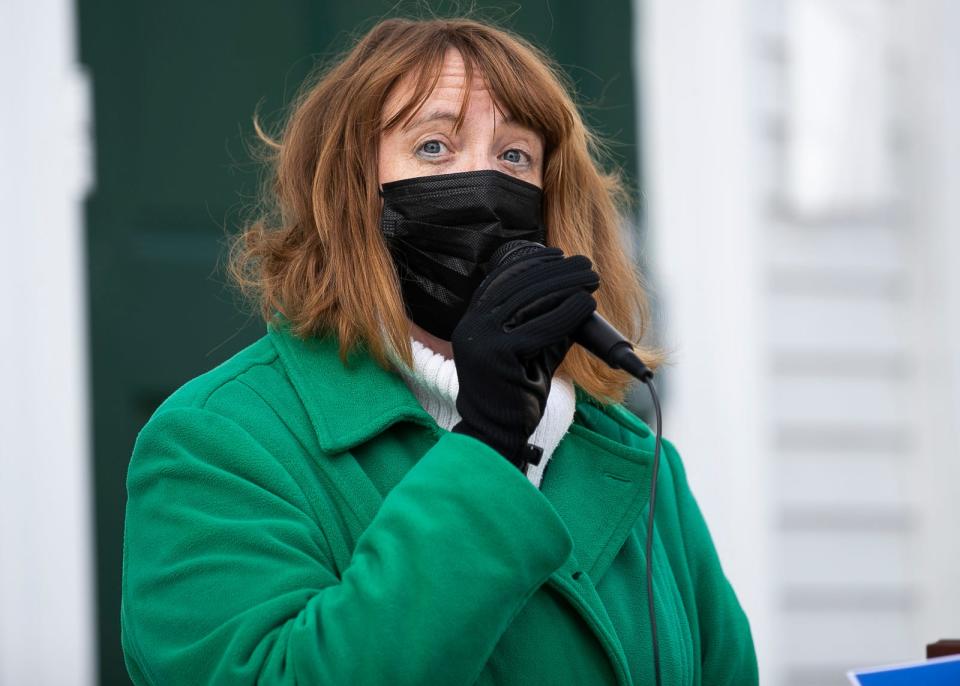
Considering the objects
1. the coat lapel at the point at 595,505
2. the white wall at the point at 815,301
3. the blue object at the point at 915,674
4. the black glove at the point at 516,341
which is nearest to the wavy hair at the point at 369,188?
the coat lapel at the point at 595,505

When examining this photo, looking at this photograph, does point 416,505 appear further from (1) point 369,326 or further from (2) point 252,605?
(1) point 369,326

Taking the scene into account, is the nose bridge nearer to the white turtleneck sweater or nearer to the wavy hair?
the wavy hair

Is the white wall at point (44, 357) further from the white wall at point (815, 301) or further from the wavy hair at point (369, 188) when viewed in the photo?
the white wall at point (815, 301)

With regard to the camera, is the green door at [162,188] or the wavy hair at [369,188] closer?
the wavy hair at [369,188]

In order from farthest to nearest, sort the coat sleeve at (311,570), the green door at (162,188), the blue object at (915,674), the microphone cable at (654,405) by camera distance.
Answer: the green door at (162,188) → the microphone cable at (654,405) → the coat sleeve at (311,570) → the blue object at (915,674)

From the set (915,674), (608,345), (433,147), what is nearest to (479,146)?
(433,147)

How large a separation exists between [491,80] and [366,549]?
0.87 metres

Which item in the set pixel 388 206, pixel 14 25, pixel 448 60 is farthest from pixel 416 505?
pixel 14 25

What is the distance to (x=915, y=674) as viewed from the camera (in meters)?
1.51

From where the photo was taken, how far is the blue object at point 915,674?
A: 1.48 meters

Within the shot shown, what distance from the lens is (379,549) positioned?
1.71m

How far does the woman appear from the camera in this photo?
172 cm

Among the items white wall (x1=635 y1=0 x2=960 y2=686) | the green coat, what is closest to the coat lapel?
the green coat

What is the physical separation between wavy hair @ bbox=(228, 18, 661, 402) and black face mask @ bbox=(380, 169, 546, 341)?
4 centimetres
